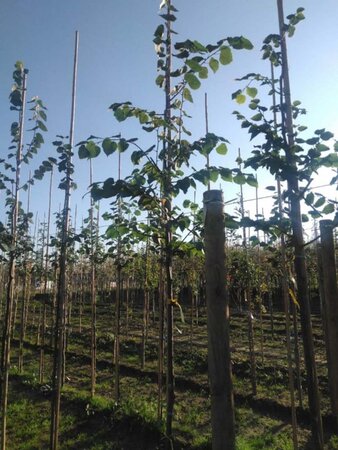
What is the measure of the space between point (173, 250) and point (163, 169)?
676mm

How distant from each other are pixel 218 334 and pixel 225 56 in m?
1.78

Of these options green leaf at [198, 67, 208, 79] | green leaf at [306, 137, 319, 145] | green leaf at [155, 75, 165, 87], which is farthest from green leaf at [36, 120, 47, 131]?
green leaf at [306, 137, 319, 145]

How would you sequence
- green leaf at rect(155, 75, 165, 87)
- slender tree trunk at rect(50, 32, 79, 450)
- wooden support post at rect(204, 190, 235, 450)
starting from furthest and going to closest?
1. slender tree trunk at rect(50, 32, 79, 450)
2. green leaf at rect(155, 75, 165, 87)
3. wooden support post at rect(204, 190, 235, 450)

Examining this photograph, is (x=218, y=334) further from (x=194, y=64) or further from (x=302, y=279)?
(x=194, y=64)

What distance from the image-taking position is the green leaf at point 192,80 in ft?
8.45

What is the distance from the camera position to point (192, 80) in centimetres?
258

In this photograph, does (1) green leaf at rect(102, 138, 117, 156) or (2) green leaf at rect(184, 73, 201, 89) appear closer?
(1) green leaf at rect(102, 138, 117, 156)

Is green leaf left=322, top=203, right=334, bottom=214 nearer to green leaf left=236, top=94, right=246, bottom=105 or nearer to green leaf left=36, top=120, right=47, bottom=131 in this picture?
green leaf left=236, top=94, right=246, bottom=105

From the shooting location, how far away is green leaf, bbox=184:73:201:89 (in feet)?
8.45

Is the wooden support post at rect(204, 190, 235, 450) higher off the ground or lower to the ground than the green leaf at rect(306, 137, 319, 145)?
lower

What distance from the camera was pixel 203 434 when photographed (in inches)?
267

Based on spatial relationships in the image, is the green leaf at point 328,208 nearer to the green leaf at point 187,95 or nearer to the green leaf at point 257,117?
the green leaf at point 257,117

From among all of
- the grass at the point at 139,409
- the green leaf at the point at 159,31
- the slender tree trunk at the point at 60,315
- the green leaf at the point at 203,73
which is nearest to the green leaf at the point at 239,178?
the green leaf at the point at 203,73

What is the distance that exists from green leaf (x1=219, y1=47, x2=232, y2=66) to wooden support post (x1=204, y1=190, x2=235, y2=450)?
102 cm
